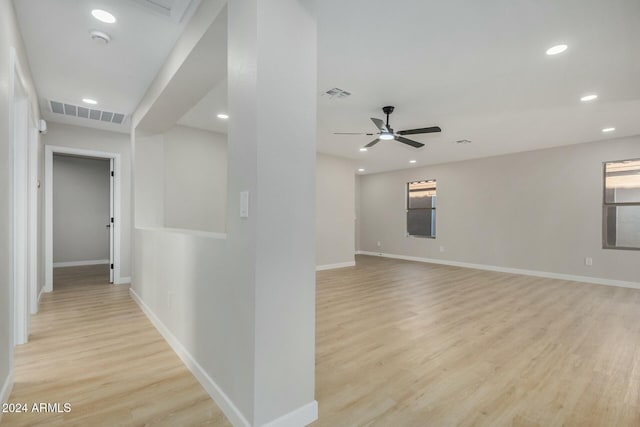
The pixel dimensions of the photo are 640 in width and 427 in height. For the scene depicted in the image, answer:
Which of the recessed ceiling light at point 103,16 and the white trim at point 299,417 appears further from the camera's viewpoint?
the recessed ceiling light at point 103,16

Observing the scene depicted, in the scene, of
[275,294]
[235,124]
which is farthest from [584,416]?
[235,124]

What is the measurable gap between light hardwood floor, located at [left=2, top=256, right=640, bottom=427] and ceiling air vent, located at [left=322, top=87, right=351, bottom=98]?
102 inches

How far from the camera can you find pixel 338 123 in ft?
14.9

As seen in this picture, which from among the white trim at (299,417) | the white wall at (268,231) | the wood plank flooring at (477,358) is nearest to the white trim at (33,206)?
the white wall at (268,231)

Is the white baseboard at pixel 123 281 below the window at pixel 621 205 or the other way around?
below

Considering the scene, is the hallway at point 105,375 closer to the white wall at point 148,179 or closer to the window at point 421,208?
the white wall at point 148,179

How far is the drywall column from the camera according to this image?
149 centimetres

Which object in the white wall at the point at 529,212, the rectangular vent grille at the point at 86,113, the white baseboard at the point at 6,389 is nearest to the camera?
the white baseboard at the point at 6,389

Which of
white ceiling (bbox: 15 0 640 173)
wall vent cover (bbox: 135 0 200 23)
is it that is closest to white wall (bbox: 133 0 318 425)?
wall vent cover (bbox: 135 0 200 23)

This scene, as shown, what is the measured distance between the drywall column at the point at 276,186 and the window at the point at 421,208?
707 cm

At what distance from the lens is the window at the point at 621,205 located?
17.3ft

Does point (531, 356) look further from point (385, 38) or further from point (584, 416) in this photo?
point (385, 38)

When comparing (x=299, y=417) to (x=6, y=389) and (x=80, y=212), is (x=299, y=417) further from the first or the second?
(x=80, y=212)

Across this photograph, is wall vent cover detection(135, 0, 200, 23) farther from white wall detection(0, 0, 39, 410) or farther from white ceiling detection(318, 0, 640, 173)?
white ceiling detection(318, 0, 640, 173)
